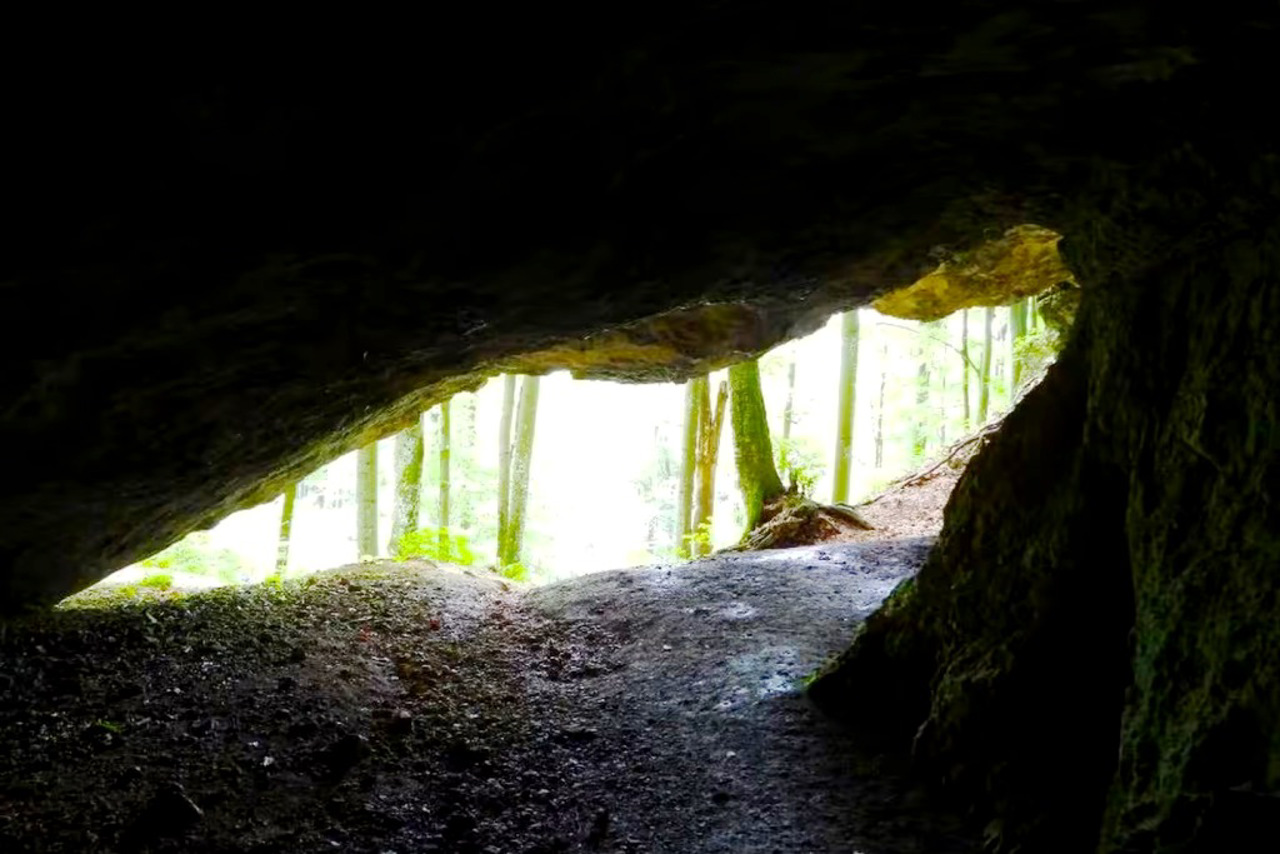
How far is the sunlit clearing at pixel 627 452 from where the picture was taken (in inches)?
918

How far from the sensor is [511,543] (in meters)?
14.7

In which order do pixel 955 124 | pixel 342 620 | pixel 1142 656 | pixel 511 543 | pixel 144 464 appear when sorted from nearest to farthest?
1. pixel 1142 656
2. pixel 955 124
3. pixel 144 464
4. pixel 342 620
5. pixel 511 543

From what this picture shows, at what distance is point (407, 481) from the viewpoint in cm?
1344

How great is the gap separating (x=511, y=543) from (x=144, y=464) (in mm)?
9211

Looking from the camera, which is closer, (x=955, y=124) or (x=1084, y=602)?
(x=955, y=124)

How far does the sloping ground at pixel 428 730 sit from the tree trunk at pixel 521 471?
604cm

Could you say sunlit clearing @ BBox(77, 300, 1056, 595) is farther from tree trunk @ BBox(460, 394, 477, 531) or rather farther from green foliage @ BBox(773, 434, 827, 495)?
green foliage @ BBox(773, 434, 827, 495)

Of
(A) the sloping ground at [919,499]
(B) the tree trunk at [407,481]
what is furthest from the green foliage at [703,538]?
(B) the tree trunk at [407,481]

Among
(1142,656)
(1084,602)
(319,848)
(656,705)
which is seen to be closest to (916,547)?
Result: (656,705)

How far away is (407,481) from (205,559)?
11.4 metres

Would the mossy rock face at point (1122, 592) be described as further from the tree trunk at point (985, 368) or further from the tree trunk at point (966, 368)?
the tree trunk at point (966, 368)

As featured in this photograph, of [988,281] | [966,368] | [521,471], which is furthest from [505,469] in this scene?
[966,368]

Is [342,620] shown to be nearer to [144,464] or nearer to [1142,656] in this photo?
[144,464]

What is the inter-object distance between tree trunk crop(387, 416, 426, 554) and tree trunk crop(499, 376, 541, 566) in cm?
181
